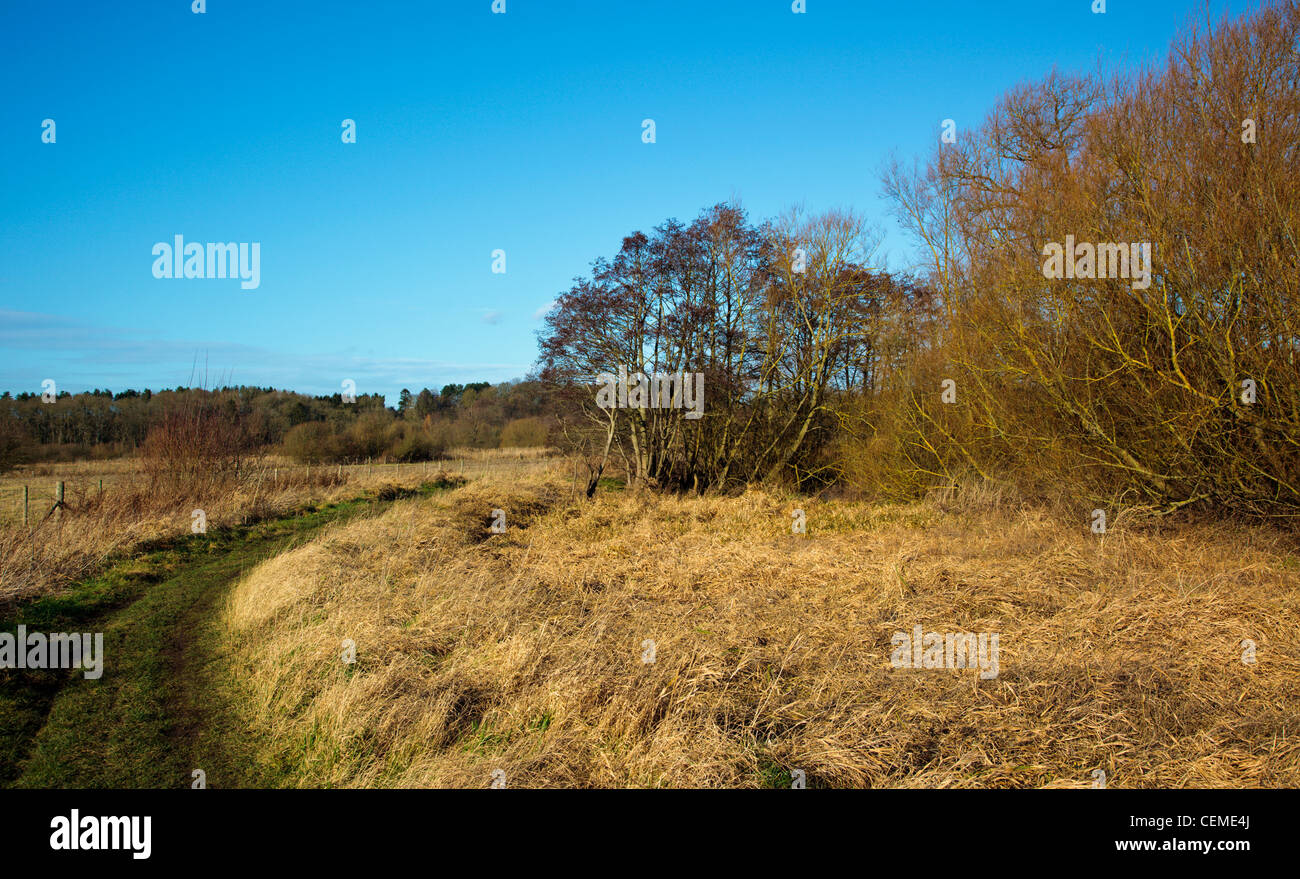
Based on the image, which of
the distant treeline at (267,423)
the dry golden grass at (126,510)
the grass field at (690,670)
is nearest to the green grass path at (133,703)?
the grass field at (690,670)

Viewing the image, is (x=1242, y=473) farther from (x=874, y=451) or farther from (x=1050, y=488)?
(x=874, y=451)

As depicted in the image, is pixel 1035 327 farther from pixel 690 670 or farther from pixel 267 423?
pixel 267 423

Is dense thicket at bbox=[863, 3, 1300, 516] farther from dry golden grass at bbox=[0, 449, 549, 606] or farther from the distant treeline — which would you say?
dry golden grass at bbox=[0, 449, 549, 606]

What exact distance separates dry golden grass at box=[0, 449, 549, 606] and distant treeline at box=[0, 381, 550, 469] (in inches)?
48.5

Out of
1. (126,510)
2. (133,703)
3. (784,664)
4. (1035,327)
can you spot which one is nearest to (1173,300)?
(1035,327)

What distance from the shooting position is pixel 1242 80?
8297mm

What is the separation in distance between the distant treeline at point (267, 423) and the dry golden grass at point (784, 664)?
9.75 m

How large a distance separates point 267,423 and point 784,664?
20.5 meters

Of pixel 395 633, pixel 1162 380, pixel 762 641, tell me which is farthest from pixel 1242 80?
pixel 395 633

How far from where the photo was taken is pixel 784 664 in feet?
17.8

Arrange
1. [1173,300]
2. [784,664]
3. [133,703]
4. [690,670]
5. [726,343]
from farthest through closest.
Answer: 1. [726,343]
2. [1173,300]
3. [133,703]
4. [784,664]
5. [690,670]

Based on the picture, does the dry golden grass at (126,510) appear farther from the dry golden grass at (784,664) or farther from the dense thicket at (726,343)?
the dense thicket at (726,343)

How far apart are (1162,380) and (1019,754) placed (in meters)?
7.08

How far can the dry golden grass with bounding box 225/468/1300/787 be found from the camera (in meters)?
4.01
